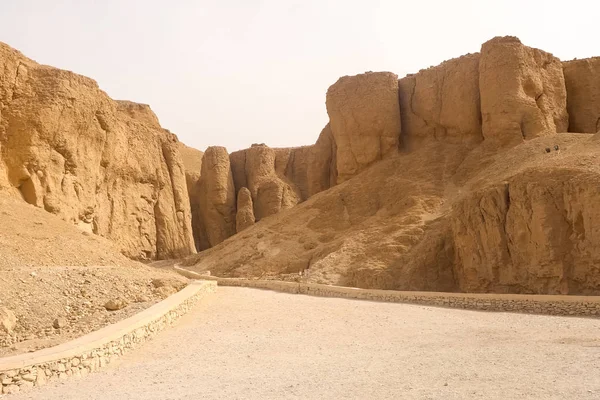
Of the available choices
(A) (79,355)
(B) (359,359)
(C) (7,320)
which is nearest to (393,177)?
(B) (359,359)

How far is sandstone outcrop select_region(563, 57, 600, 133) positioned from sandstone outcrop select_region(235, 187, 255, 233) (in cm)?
2517

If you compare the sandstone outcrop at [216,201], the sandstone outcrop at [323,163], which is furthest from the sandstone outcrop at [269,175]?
the sandstone outcrop at [323,163]

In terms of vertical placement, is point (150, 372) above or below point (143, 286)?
below

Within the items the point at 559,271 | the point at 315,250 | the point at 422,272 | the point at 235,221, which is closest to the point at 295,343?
the point at 559,271

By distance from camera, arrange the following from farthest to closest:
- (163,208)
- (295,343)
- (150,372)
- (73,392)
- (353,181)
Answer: (163,208) → (353,181) → (295,343) → (150,372) → (73,392)

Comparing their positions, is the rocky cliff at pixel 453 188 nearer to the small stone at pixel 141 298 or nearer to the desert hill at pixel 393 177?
the desert hill at pixel 393 177

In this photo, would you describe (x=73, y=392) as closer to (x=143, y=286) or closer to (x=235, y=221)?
(x=143, y=286)

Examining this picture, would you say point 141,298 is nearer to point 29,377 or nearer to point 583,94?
point 29,377

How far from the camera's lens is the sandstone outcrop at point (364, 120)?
33.4m

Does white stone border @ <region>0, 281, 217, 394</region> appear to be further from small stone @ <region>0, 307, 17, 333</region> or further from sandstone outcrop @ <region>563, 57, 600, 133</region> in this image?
sandstone outcrop @ <region>563, 57, 600, 133</region>

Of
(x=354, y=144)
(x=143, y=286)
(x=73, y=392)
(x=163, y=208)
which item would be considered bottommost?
(x=73, y=392)

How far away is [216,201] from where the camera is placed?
49.3 metres

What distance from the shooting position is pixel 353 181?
108 feet

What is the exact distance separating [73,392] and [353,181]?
84.6 feet
